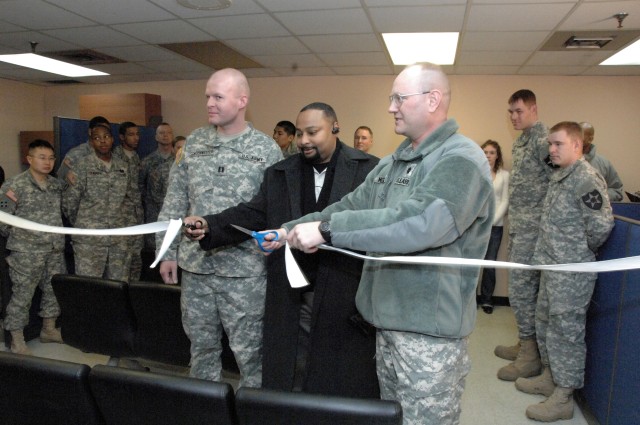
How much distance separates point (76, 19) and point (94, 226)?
1.74m

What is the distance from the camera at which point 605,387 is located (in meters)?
2.40

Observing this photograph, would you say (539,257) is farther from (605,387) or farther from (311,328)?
(311,328)

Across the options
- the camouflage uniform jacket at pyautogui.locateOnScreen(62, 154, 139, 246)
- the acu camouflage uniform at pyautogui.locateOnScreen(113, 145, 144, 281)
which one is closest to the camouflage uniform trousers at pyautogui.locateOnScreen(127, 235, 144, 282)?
the acu camouflage uniform at pyautogui.locateOnScreen(113, 145, 144, 281)

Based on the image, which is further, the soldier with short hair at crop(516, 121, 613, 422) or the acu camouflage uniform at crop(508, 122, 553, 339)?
the acu camouflage uniform at crop(508, 122, 553, 339)

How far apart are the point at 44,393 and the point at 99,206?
9.23 feet

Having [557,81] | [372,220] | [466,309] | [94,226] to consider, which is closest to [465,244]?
[466,309]

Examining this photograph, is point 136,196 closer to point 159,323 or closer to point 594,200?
point 159,323

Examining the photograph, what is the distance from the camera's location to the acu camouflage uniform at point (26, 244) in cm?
343

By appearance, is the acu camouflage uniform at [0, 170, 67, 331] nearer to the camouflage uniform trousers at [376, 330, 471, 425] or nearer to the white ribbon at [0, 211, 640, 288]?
the white ribbon at [0, 211, 640, 288]

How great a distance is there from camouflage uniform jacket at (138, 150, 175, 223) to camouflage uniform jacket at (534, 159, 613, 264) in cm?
395

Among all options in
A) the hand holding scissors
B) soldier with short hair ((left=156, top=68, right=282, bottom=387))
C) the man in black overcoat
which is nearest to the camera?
the hand holding scissors

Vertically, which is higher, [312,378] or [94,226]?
[94,226]

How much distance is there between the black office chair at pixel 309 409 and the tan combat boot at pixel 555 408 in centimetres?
191

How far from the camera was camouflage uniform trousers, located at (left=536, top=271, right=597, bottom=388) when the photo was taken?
2.54 metres
